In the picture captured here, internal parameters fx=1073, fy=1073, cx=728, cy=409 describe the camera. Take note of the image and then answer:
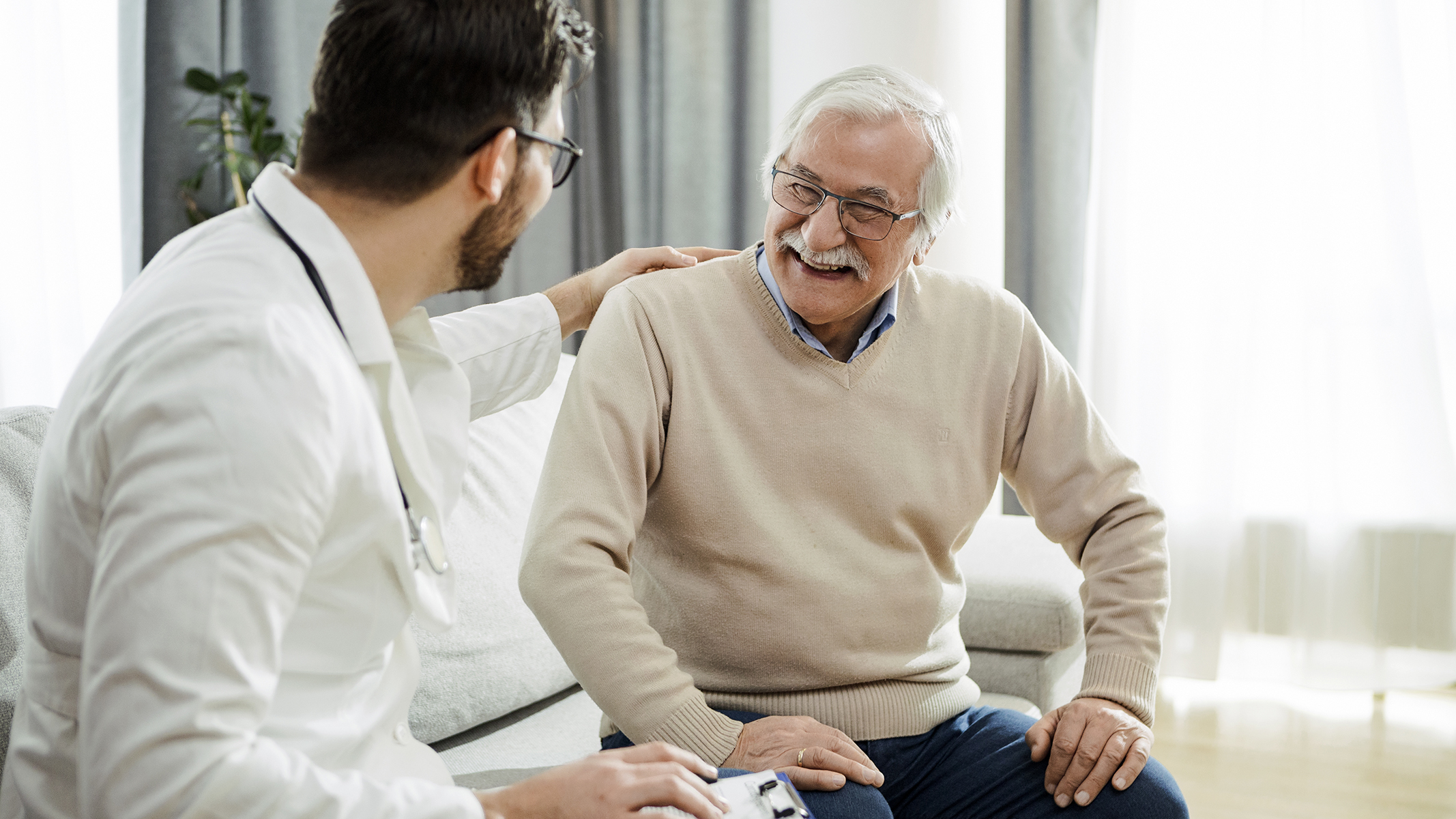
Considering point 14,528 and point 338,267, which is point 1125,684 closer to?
point 338,267

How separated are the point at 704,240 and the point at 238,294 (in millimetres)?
2666

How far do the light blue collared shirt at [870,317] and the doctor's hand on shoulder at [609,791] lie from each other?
26.6 inches

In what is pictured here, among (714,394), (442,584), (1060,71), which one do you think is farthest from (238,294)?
(1060,71)

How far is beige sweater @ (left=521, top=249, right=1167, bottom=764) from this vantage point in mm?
1296

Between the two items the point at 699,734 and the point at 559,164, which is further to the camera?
the point at 699,734

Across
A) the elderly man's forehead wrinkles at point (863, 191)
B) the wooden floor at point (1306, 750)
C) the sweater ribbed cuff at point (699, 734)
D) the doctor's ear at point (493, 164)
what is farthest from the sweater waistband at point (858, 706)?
the wooden floor at point (1306, 750)

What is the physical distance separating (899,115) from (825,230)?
0.19 metres

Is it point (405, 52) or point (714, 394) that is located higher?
point (405, 52)

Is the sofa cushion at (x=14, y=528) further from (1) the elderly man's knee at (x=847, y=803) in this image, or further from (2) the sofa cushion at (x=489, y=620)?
(1) the elderly man's knee at (x=847, y=803)

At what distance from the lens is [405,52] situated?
0.81 m

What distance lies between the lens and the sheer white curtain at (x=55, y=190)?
2.57 metres

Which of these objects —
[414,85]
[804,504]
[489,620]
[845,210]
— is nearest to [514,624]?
[489,620]

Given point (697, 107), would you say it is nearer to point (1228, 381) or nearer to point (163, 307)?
point (1228, 381)

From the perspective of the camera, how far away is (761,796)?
987 mm
